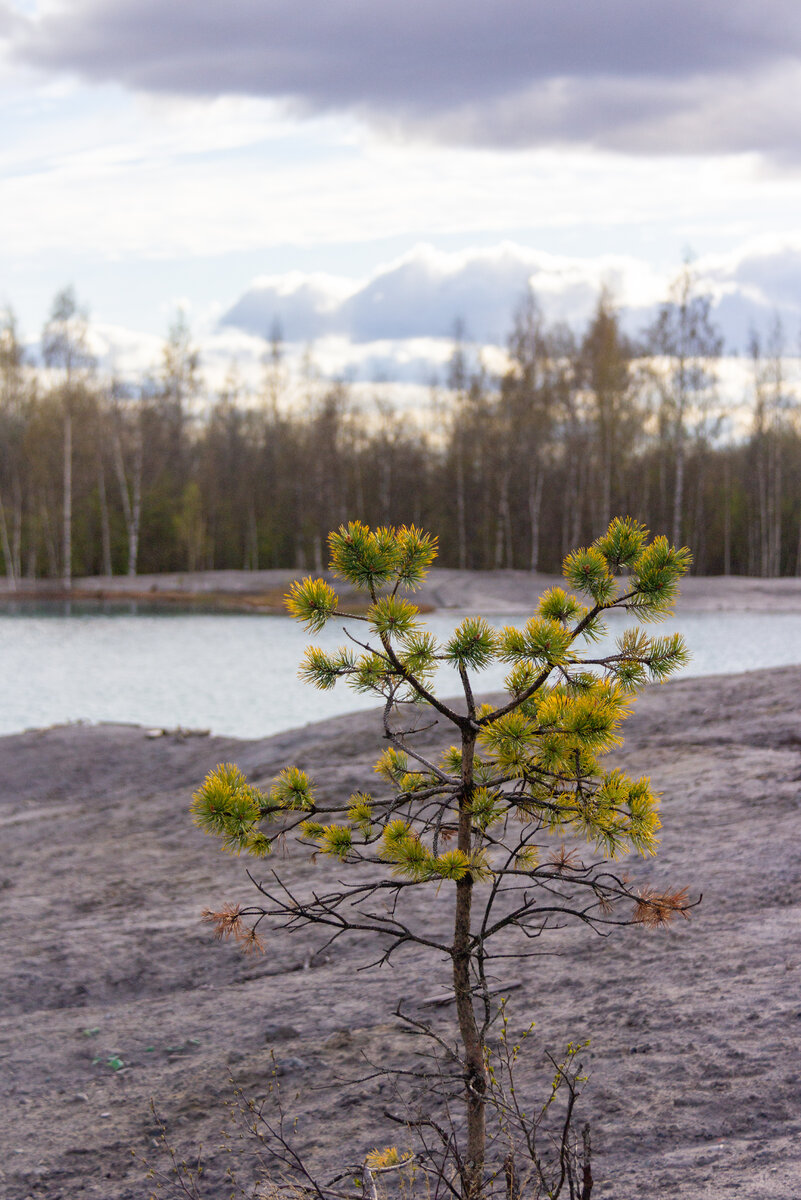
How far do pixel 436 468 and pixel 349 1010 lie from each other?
116 ft

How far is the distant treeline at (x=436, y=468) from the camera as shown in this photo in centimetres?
3397

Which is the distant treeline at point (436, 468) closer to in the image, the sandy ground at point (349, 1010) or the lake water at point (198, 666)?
the lake water at point (198, 666)

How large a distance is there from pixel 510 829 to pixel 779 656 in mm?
10859

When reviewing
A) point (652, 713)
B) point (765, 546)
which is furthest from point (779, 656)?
point (765, 546)

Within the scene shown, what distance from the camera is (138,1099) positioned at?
133 inches

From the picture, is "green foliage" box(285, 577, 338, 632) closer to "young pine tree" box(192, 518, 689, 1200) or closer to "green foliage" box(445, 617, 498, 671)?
"young pine tree" box(192, 518, 689, 1200)

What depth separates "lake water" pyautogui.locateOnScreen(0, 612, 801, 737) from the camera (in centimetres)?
1208

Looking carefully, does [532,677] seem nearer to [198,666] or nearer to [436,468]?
[198,666]

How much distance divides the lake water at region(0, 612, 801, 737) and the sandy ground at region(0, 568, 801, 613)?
6.43ft

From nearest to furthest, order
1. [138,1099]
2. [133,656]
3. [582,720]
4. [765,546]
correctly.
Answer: [582,720]
[138,1099]
[133,656]
[765,546]

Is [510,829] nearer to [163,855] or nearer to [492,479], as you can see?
[163,855]

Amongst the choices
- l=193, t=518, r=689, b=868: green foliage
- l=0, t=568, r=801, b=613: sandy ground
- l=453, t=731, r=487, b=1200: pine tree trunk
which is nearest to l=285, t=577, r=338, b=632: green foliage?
l=193, t=518, r=689, b=868: green foliage

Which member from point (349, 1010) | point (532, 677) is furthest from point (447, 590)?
point (532, 677)

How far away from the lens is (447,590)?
28.3 m
